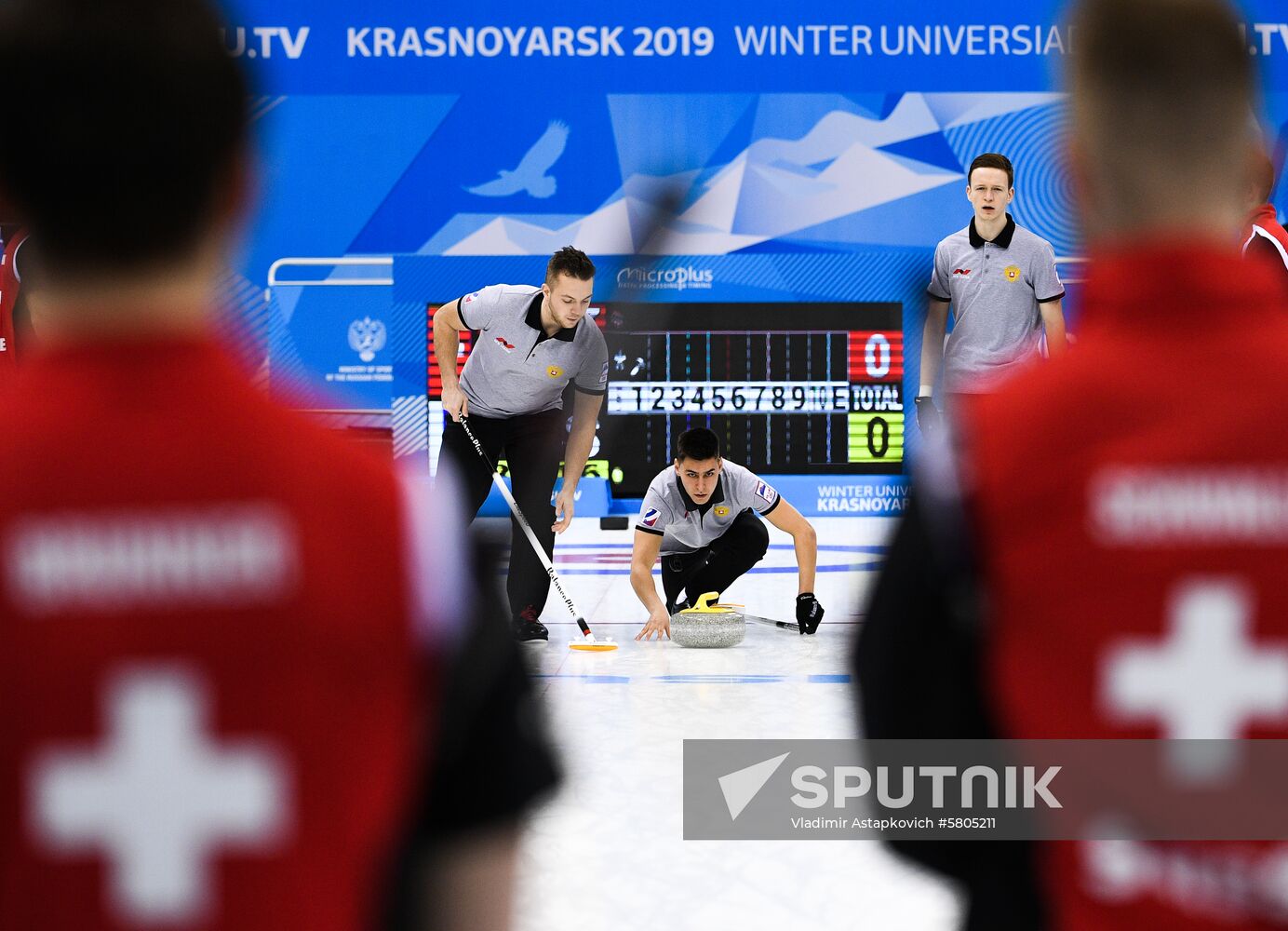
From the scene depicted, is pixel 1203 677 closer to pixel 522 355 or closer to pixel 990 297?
pixel 522 355

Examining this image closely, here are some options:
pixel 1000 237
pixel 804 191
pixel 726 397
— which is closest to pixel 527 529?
pixel 1000 237

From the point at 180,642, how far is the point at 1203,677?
571mm

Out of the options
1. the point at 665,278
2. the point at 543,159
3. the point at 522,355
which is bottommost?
the point at 522,355

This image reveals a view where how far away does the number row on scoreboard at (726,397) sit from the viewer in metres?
8.34

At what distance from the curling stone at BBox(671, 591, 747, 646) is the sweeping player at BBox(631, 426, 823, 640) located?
85 millimetres

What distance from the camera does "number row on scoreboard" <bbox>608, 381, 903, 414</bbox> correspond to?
8344 mm

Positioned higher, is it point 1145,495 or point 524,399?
point 524,399

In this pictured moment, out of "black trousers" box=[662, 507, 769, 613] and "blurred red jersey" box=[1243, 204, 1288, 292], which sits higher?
"blurred red jersey" box=[1243, 204, 1288, 292]

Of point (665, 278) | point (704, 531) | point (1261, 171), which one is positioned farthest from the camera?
point (665, 278)

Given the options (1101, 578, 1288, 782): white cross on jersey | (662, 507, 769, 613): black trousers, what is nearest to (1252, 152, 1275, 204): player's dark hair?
(1101, 578, 1288, 782): white cross on jersey

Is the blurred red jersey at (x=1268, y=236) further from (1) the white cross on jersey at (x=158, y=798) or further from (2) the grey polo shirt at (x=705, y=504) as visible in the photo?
(1) the white cross on jersey at (x=158, y=798)

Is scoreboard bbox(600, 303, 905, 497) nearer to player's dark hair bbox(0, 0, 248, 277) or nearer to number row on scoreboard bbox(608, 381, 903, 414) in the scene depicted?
number row on scoreboard bbox(608, 381, 903, 414)

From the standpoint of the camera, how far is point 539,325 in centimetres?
518

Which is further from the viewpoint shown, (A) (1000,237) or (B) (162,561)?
(A) (1000,237)
